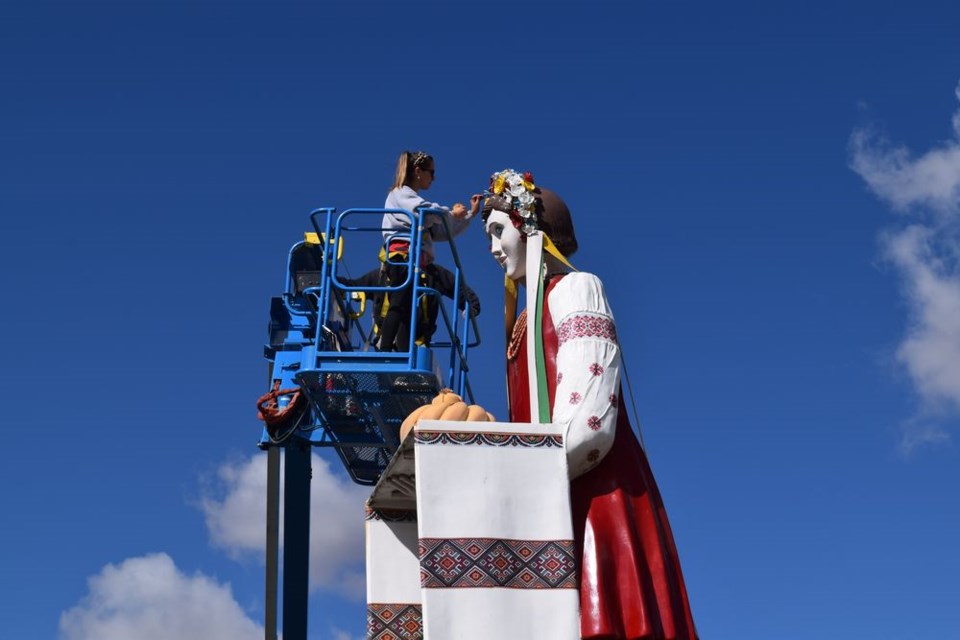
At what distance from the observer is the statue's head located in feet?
24.8

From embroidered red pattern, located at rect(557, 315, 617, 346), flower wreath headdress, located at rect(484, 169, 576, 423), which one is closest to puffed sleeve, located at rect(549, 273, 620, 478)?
embroidered red pattern, located at rect(557, 315, 617, 346)

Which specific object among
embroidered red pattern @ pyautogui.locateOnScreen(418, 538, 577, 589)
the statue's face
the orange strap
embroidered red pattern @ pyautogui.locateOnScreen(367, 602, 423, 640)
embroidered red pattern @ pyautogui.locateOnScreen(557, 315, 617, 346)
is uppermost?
the orange strap

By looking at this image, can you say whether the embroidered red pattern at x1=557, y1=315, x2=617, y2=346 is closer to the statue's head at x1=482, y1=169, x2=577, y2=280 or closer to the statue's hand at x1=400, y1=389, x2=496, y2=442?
the statue's hand at x1=400, y1=389, x2=496, y2=442

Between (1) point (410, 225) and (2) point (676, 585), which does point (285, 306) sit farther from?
(2) point (676, 585)

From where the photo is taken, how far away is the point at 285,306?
13.6 m

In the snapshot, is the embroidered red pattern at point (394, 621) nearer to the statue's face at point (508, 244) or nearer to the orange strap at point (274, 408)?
the statue's face at point (508, 244)

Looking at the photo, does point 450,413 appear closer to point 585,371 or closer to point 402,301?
point 585,371

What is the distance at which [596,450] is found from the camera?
6.54m

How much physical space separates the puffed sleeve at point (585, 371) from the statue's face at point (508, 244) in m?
0.56

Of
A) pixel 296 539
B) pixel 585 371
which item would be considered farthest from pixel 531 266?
pixel 296 539

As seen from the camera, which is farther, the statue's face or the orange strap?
the orange strap

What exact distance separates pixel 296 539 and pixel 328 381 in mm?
3191

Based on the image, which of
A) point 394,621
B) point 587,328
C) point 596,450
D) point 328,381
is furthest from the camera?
point 328,381

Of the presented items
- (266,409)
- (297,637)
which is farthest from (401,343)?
(297,637)
